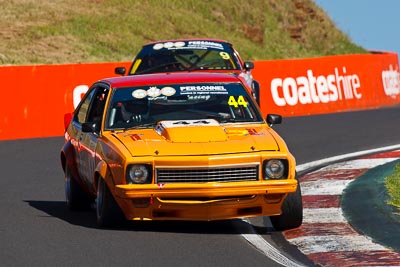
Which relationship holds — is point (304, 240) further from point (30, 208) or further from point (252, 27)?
point (252, 27)

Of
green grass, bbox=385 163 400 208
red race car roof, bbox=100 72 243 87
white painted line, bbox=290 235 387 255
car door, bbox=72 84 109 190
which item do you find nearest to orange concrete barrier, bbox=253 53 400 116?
green grass, bbox=385 163 400 208

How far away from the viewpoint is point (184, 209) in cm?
985

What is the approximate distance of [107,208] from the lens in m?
10.2

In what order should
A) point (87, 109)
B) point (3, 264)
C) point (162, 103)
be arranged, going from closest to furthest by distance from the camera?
point (3, 264) < point (162, 103) < point (87, 109)

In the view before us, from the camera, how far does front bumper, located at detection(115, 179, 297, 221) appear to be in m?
9.77

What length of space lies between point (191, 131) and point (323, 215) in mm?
1516

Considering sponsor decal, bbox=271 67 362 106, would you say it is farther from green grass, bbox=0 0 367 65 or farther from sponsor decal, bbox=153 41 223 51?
green grass, bbox=0 0 367 65

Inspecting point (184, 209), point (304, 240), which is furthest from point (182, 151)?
point (304, 240)

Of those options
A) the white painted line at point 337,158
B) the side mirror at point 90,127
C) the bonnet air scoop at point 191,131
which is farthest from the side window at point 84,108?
the white painted line at point 337,158

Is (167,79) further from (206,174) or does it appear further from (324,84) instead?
(324,84)

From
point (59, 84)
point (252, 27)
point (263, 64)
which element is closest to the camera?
point (59, 84)

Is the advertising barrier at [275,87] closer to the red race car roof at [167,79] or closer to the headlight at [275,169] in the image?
the red race car roof at [167,79]

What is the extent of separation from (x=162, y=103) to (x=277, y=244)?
2.01 metres

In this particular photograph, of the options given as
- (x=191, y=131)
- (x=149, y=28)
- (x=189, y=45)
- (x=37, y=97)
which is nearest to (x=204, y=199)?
(x=191, y=131)
